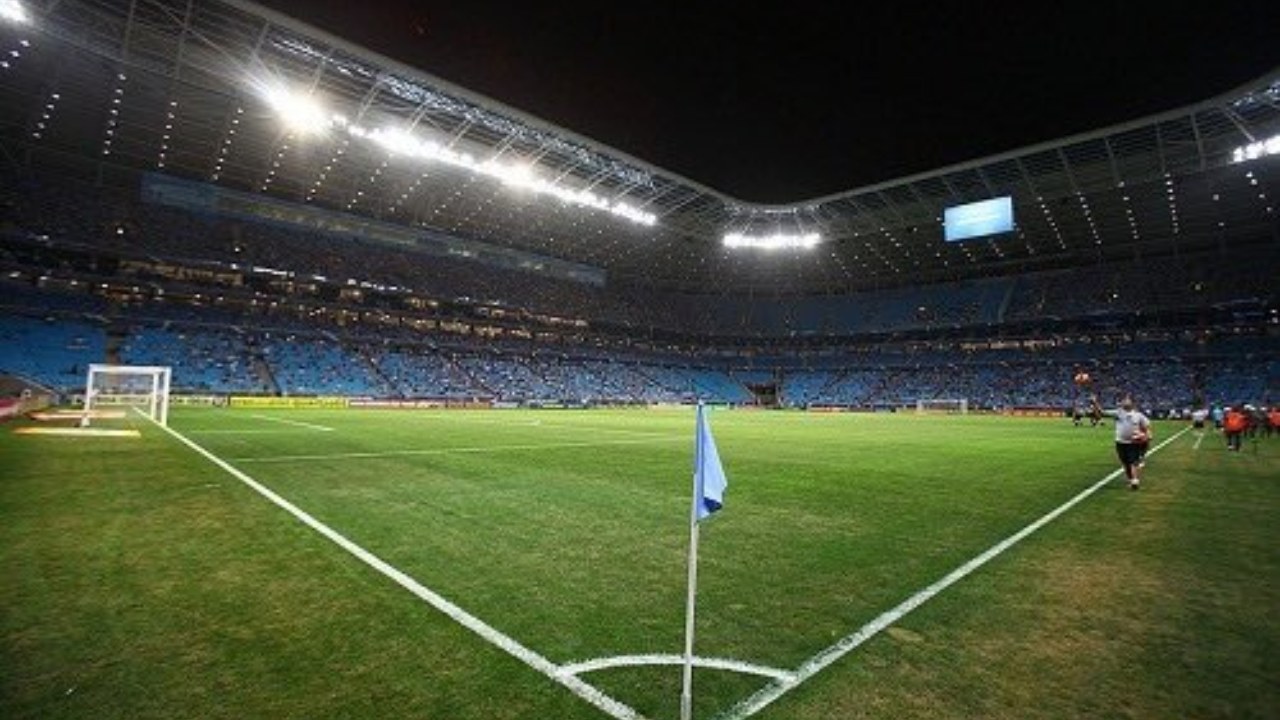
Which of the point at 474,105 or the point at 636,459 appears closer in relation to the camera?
the point at 636,459

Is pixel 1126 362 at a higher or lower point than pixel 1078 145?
lower

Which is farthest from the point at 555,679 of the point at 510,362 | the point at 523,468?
the point at 510,362

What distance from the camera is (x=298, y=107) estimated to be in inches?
1367

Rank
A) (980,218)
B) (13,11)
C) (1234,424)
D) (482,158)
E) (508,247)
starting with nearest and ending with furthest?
(1234,424) → (13,11) → (482,158) → (980,218) → (508,247)

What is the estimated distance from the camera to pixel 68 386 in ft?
136

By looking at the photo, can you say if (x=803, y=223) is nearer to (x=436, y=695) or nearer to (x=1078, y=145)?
(x=1078, y=145)

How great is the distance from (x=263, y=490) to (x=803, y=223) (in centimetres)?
6273

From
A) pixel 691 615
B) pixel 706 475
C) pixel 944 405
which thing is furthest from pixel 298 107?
pixel 944 405

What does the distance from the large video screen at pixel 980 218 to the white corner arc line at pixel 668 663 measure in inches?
2140

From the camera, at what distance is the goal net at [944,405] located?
67.8m

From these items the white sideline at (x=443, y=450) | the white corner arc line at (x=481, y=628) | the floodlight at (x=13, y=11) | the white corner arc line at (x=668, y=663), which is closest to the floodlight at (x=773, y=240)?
the white sideline at (x=443, y=450)

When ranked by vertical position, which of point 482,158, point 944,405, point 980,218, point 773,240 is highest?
point 773,240

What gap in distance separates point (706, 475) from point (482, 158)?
150ft

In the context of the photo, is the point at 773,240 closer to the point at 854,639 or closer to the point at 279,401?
the point at 279,401
